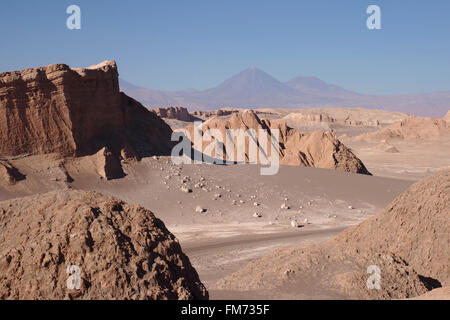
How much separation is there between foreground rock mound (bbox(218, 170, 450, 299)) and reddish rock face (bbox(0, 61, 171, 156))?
1304 cm

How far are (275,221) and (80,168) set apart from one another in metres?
8.37

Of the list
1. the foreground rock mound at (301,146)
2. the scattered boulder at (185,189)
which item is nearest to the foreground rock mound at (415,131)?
the foreground rock mound at (301,146)

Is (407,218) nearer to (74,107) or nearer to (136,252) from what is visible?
(136,252)

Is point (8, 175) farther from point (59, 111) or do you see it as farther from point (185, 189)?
point (185, 189)

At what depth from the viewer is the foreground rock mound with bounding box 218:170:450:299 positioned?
834cm

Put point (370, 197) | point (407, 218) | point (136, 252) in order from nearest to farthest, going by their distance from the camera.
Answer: point (136, 252), point (407, 218), point (370, 197)

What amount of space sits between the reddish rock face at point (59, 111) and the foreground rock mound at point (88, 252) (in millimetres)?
15431

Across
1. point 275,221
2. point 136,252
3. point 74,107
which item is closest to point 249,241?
point 275,221

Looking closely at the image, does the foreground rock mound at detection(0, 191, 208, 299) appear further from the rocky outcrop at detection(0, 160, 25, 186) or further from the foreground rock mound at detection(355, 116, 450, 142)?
the foreground rock mound at detection(355, 116, 450, 142)

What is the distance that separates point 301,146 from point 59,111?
16.7 metres

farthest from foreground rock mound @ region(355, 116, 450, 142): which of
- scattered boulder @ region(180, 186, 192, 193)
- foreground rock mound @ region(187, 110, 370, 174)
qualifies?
scattered boulder @ region(180, 186, 192, 193)

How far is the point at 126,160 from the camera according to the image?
2244 cm

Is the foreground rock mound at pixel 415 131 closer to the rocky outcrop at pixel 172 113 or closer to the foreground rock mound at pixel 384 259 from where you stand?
the rocky outcrop at pixel 172 113

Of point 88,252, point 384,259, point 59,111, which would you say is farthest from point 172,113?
point 88,252
